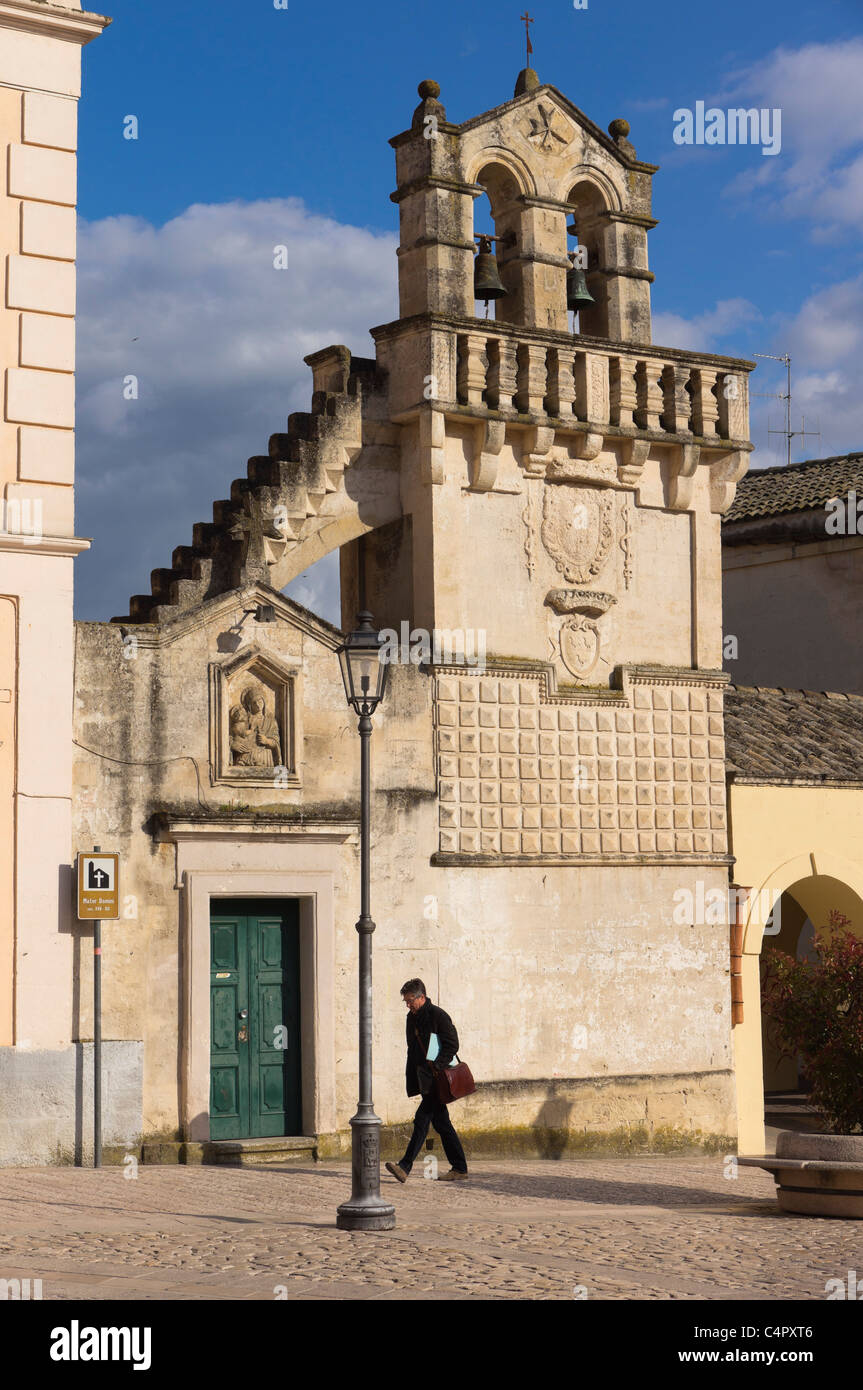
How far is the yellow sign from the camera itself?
1491cm

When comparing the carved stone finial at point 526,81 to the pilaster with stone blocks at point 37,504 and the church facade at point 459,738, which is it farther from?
the pilaster with stone blocks at point 37,504

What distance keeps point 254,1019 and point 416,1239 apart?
5431 millimetres

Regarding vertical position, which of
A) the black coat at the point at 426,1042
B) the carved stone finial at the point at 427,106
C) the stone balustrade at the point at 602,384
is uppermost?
the carved stone finial at the point at 427,106

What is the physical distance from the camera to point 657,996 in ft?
60.4

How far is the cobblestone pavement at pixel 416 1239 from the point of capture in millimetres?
9328

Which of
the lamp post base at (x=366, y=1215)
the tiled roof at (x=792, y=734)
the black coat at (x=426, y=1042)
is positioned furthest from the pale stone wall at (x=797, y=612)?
the lamp post base at (x=366, y=1215)

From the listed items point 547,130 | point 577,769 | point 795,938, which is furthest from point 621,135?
point 795,938

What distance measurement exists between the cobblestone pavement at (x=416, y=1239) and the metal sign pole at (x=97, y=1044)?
0.41 m

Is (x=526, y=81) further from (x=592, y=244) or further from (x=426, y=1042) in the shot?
(x=426, y=1042)

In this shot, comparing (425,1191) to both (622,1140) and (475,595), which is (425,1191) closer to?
(622,1140)

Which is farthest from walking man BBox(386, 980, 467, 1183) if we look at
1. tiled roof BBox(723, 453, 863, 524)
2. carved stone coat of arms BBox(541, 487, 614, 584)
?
tiled roof BBox(723, 453, 863, 524)

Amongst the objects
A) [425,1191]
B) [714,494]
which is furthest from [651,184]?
[425,1191]

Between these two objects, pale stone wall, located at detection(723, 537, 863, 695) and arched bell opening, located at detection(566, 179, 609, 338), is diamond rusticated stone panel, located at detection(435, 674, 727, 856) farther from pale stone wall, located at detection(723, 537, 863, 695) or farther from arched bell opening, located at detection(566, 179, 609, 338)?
pale stone wall, located at detection(723, 537, 863, 695)

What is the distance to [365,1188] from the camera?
11508mm
